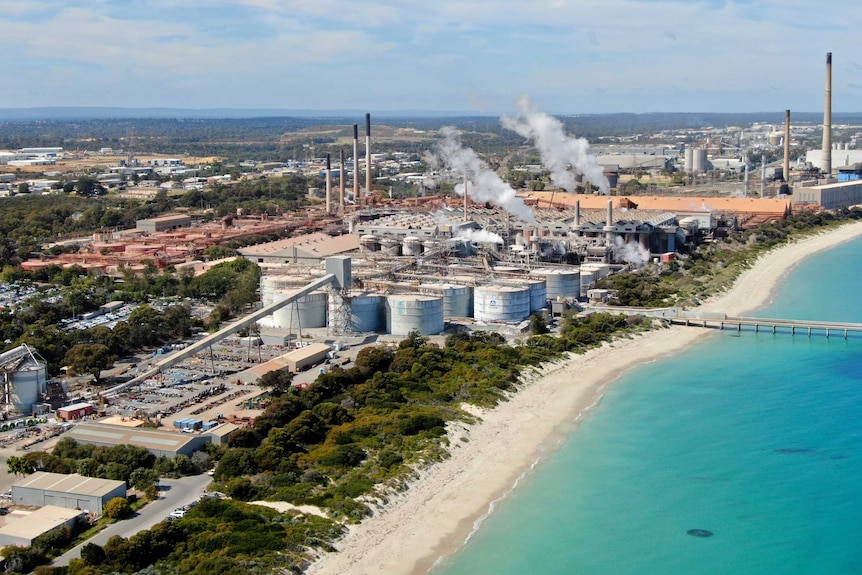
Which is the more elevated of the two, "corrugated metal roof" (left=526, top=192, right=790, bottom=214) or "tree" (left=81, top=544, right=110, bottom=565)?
"corrugated metal roof" (left=526, top=192, right=790, bottom=214)

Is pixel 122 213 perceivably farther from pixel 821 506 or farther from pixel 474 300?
pixel 821 506

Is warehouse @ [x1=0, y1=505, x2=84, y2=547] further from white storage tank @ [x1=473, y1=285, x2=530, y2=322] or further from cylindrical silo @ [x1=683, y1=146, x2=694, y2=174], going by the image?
cylindrical silo @ [x1=683, y1=146, x2=694, y2=174]

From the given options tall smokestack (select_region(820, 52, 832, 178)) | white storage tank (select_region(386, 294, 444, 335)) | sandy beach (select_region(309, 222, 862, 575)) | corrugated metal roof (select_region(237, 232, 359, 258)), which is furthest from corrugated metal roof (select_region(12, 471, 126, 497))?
tall smokestack (select_region(820, 52, 832, 178))

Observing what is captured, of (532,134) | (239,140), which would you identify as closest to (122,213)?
(532,134)

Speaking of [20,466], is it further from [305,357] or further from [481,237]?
[481,237]

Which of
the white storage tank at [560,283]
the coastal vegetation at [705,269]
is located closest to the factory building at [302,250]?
the white storage tank at [560,283]

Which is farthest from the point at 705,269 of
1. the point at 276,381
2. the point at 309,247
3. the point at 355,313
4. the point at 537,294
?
the point at 276,381

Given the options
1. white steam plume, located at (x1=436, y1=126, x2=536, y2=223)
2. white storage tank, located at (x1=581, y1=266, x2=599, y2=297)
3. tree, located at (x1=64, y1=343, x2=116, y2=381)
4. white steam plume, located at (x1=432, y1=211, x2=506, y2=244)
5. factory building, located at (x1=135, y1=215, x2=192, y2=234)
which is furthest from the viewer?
factory building, located at (x1=135, y1=215, x2=192, y2=234)
